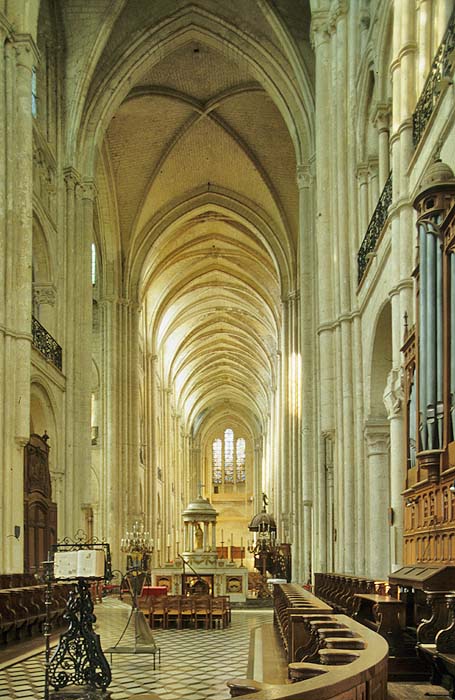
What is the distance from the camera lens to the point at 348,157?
17422mm

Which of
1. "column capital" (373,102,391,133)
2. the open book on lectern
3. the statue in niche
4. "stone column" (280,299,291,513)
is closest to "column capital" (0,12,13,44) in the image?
"column capital" (373,102,391,133)

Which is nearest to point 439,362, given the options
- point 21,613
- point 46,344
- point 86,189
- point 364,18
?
point 21,613

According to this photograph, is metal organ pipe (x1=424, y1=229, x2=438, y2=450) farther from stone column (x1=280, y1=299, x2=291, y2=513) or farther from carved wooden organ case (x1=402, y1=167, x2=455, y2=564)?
stone column (x1=280, y1=299, x2=291, y2=513)

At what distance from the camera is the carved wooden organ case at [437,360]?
7613 millimetres

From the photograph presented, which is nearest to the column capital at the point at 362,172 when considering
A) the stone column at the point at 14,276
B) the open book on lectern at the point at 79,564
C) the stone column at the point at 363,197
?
the stone column at the point at 363,197

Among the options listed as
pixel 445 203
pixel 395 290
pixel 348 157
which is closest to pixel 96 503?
pixel 348 157

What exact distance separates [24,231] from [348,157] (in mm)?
6560

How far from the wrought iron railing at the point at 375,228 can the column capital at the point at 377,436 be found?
2755mm

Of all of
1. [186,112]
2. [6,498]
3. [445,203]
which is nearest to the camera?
[445,203]

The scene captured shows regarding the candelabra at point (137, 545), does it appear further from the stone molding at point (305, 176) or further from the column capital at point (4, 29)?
the column capital at point (4, 29)

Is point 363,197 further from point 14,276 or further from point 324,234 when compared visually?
point 14,276

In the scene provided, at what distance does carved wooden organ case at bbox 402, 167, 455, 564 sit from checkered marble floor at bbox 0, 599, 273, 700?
8.53 ft

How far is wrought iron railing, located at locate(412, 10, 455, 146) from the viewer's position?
349 inches

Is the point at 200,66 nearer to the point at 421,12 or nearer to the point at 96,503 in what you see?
the point at 96,503
